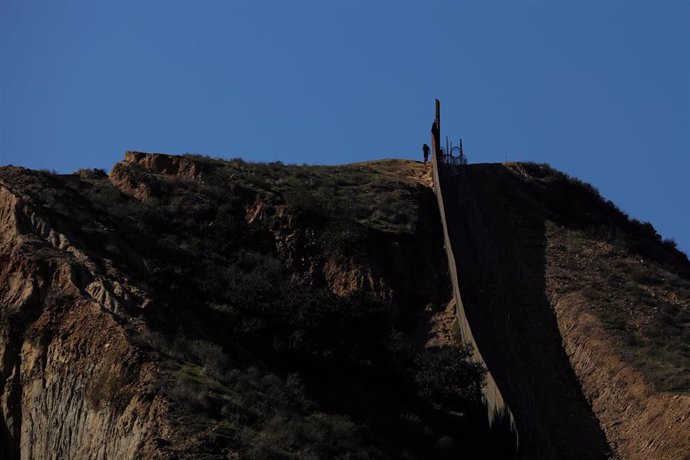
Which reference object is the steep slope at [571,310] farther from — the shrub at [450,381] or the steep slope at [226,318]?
the steep slope at [226,318]

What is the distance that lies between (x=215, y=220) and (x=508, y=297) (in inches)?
379

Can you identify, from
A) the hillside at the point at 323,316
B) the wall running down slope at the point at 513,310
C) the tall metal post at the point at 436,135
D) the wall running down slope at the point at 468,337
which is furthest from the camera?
the tall metal post at the point at 436,135

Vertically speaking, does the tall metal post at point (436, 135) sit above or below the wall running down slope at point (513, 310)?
above

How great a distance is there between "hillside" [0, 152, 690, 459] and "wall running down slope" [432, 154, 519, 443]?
0.30 m

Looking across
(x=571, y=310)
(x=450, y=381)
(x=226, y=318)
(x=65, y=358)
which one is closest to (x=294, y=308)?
(x=226, y=318)

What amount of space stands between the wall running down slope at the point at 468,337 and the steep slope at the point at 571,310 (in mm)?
294

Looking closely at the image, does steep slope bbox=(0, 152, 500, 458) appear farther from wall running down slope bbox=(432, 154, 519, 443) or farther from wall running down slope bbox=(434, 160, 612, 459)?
wall running down slope bbox=(434, 160, 612, 459)

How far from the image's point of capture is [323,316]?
40.8m

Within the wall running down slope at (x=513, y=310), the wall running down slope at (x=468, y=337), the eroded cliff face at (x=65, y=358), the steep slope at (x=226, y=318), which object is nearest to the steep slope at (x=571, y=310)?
the wall running down slope at (x=513, y=310)

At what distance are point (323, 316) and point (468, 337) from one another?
4.39m

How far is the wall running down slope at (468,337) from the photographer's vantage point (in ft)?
128

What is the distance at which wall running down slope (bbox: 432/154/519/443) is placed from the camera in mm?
38969

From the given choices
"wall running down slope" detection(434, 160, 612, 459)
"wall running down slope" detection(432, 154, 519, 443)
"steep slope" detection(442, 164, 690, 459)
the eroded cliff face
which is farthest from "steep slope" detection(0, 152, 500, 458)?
"steep slope" detection(442, 164, 690, 459)

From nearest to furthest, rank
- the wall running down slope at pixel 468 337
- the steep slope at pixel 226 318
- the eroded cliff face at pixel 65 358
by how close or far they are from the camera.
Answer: the eroded cliff face at pixel 65 358 < the steep slope at pixel 226 318 < the wall running down slope at pixel 468 337
